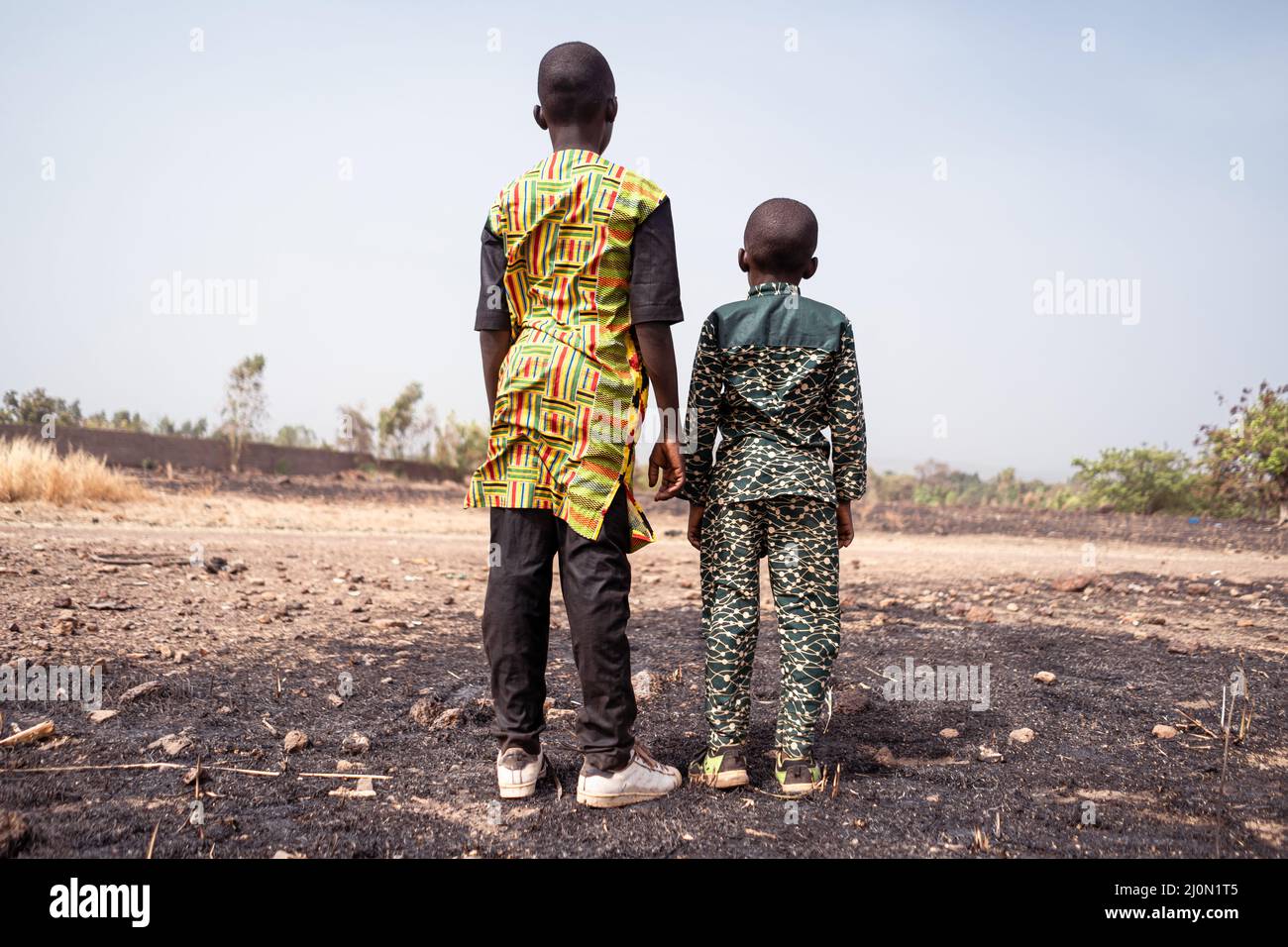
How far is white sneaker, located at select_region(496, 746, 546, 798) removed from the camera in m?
2.79

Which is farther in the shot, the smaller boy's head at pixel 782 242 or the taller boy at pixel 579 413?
the smaller boy's head at pixel 782 242

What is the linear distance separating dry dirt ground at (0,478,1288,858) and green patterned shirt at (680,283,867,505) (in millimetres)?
1007

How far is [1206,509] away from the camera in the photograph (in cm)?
1470

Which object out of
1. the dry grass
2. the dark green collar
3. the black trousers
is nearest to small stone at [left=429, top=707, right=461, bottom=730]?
the black trousers

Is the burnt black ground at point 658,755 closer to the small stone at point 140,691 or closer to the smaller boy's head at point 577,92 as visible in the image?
the small stone at point 140,691

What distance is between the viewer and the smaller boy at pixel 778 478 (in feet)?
9.65

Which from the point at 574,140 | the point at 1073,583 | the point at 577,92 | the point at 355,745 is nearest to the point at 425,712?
the point at 355,745

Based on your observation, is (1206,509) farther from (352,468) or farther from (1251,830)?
(352,468)

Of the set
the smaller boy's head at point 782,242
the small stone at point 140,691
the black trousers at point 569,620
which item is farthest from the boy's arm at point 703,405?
the small stone at point 140,691

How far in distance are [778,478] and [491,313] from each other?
1.06 meters

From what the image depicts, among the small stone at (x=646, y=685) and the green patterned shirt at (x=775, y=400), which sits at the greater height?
the green patterned shirt at (x=775, y=400)

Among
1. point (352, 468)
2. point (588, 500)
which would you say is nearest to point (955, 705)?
point (588, 500)

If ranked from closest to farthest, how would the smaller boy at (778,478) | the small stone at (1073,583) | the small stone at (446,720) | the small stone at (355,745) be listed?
the smaller boy at (778,478) < the small stone at (355,745) < the small stone at (446,720) < the small stone at (1073,583)

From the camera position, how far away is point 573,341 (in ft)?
9.02
